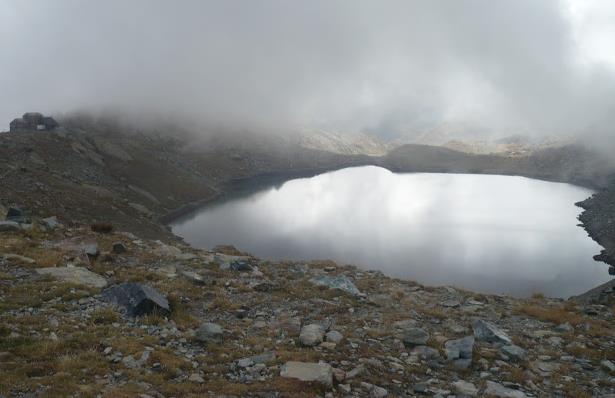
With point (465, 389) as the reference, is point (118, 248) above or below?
above

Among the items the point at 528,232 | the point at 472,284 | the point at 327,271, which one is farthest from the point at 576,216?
the point at 327,271

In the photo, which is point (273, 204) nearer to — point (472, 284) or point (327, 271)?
point (472, 284)

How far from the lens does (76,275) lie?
19047 mm

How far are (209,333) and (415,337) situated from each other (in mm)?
8322

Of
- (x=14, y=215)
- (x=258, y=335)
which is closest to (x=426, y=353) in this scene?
(x=258, y=335)

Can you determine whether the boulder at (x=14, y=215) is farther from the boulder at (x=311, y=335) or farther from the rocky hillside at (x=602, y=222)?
the rocky hillside at (x=602, y=222)

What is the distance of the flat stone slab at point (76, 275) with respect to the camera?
18.3 metres

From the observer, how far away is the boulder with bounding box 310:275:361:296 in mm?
22794

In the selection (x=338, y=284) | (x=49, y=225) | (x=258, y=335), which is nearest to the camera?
(x=258, y=335)

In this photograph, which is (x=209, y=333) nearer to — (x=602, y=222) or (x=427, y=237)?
(x=427, y=237)

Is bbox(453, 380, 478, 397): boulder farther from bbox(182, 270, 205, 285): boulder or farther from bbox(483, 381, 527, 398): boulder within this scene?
bbox(182, 270, 205, 285): boulder

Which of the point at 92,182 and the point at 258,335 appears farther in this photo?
the point at 92,182

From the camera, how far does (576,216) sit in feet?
496

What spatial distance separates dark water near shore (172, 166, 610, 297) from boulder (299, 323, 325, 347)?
51579 mm
